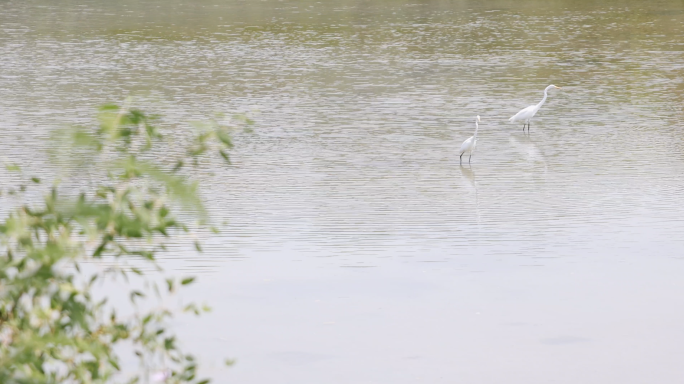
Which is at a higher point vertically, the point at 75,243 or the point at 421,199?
the point at 75,243

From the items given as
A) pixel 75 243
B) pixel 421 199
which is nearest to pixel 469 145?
pixel 421 199

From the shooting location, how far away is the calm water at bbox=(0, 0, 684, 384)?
6.29 metres

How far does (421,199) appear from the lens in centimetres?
959

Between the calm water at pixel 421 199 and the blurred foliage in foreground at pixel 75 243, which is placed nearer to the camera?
the blurred foliage in foreground at pixel 75 243

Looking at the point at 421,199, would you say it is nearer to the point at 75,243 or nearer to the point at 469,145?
the point at 469,145

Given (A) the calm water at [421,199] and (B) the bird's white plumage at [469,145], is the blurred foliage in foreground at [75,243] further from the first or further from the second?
(B) the bird's white plumage at [469,145]

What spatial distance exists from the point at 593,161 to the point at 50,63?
11229 millimetres

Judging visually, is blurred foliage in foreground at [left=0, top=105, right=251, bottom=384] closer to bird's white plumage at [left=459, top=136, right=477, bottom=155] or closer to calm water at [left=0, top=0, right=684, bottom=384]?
calm water at [left=0, top=0, right=684, bottom=384]

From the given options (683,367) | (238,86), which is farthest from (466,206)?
(238,86)

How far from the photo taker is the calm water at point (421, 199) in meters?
6.29

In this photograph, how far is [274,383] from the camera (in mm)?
5793

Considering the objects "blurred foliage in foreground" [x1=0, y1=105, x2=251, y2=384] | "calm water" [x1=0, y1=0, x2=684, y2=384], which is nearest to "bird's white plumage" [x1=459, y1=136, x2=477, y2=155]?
"calm water" [x1=0, y1=0, x2=684, y2=384]

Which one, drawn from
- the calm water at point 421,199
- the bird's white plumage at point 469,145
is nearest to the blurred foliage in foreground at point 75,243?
the calm water at point 421,199

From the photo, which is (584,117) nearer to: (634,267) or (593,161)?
(593,161)
